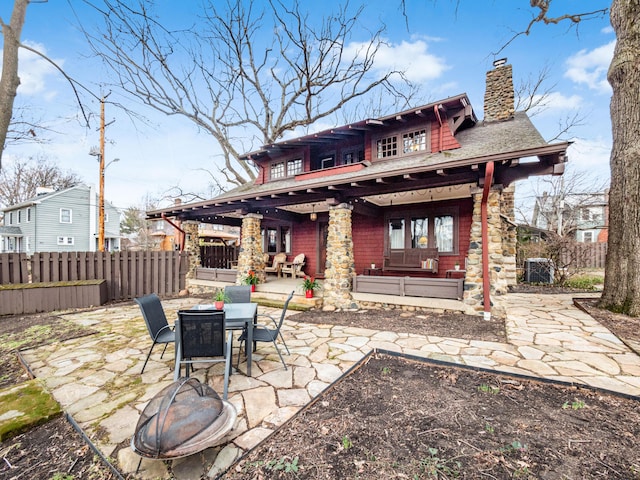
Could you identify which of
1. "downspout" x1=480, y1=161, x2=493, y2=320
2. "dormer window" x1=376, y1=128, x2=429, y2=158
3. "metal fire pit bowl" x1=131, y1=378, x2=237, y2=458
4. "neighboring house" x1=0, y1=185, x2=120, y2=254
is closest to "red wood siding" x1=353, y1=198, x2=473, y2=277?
"dormer window" x1=376, y1=128, x2=429, y2=158

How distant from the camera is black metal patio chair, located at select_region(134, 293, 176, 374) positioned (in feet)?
10.6

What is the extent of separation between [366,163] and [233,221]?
238 inches

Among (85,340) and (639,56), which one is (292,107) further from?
(85,340)

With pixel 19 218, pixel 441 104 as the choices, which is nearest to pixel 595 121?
pixel 441 104

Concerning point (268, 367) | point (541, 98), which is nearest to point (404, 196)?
point (268, 367)

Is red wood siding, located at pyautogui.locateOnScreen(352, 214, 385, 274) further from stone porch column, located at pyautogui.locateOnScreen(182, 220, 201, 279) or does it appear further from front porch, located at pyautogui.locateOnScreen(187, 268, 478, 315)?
stone porch column, located at pyautogui.locateOnScreen(182, 220, 201, 279)

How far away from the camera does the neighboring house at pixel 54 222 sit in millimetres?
19016

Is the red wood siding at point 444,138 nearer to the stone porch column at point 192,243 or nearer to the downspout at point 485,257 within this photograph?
the downspout at point 485,257

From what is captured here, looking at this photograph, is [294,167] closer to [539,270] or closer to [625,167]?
[625,167]

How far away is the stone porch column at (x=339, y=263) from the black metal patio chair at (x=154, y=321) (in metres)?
3.88

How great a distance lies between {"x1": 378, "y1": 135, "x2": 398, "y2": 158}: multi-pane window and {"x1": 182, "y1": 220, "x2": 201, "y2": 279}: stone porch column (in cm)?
706

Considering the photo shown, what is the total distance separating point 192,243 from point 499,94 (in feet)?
38.2

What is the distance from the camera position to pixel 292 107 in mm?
15203

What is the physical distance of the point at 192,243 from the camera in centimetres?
1022
